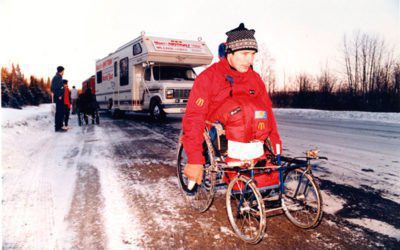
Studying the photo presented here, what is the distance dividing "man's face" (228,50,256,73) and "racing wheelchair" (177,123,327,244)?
2.10ft

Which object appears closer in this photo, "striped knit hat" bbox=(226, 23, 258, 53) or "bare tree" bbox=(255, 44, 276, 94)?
"striped knit hat" bbox=(226, 23, 258, 53)

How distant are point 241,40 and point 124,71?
13.2 metres

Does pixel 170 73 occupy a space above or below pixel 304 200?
above

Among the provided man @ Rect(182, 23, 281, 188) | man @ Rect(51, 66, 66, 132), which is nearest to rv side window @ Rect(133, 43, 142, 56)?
man @ Rect(51, 66, 66, 132)

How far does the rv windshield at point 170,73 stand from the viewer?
1330 cm

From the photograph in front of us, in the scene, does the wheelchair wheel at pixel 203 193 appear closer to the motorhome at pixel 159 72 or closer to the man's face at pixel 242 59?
the man's face at pixel 242 59

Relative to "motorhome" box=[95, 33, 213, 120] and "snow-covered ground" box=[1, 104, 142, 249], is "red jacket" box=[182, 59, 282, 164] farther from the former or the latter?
"motorhome" box=[95, 33, 213, 120]

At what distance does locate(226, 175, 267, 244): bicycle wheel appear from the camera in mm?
2475

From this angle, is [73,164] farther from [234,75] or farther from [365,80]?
[365,80]

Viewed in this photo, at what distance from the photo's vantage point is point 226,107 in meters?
2.93

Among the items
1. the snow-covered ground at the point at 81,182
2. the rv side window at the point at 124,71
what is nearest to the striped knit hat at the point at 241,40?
the snow-covered ground at the point at 81,182

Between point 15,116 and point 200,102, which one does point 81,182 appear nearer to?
point 200,102

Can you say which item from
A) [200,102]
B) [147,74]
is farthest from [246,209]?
[147,74]

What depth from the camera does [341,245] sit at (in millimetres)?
2604
